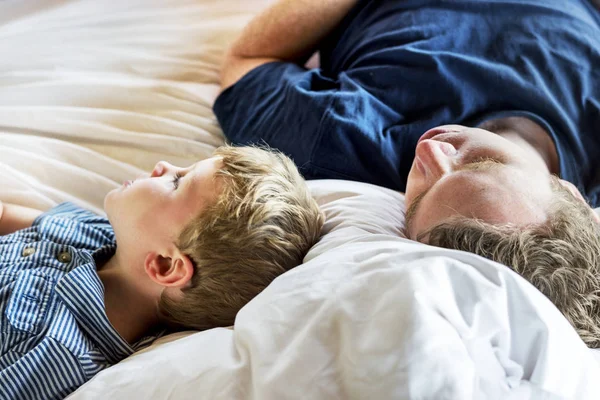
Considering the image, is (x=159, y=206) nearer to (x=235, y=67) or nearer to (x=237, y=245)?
(x=237, y=245)

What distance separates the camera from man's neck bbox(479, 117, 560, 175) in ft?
3.74

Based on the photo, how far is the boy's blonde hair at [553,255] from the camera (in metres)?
0.76

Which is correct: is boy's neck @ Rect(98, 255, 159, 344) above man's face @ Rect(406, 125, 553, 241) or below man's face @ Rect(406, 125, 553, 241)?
below

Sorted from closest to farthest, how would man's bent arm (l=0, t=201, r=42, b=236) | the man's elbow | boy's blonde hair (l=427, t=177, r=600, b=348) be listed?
boy's blonde hair (l=427, t=177, r=600, b=348)
man's bent arm (l=0, t=201, r=42, b=236)
the man's elbow

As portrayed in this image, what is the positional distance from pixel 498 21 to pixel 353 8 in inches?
12.9

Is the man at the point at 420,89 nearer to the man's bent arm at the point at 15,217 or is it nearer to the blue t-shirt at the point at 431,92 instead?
the blue t-shirt at the point at 431,92

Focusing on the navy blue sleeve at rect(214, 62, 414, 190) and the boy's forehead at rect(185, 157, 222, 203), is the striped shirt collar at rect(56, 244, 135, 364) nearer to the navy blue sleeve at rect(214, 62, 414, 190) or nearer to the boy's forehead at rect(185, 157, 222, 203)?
the boy's forehead at rect(185, 157, 222, 203)

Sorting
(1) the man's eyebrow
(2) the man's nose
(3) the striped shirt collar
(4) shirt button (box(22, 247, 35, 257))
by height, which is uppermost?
(2) the man's nose

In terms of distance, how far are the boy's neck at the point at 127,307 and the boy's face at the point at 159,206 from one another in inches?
2.6

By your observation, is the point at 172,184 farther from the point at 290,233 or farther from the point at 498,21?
the point at 498,21

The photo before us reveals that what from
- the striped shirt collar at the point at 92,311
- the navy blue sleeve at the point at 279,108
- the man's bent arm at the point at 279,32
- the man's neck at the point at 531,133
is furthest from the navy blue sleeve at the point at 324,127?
the striped shirt collar at the point at 92,311

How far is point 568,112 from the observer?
1171 millimetres

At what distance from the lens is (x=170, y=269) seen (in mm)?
922

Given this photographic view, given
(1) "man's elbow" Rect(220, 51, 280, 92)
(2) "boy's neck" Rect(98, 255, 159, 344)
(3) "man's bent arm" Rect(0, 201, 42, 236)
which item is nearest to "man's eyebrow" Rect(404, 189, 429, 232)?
(2) "boy's neck" Rect(98, 255, 159, 344)
